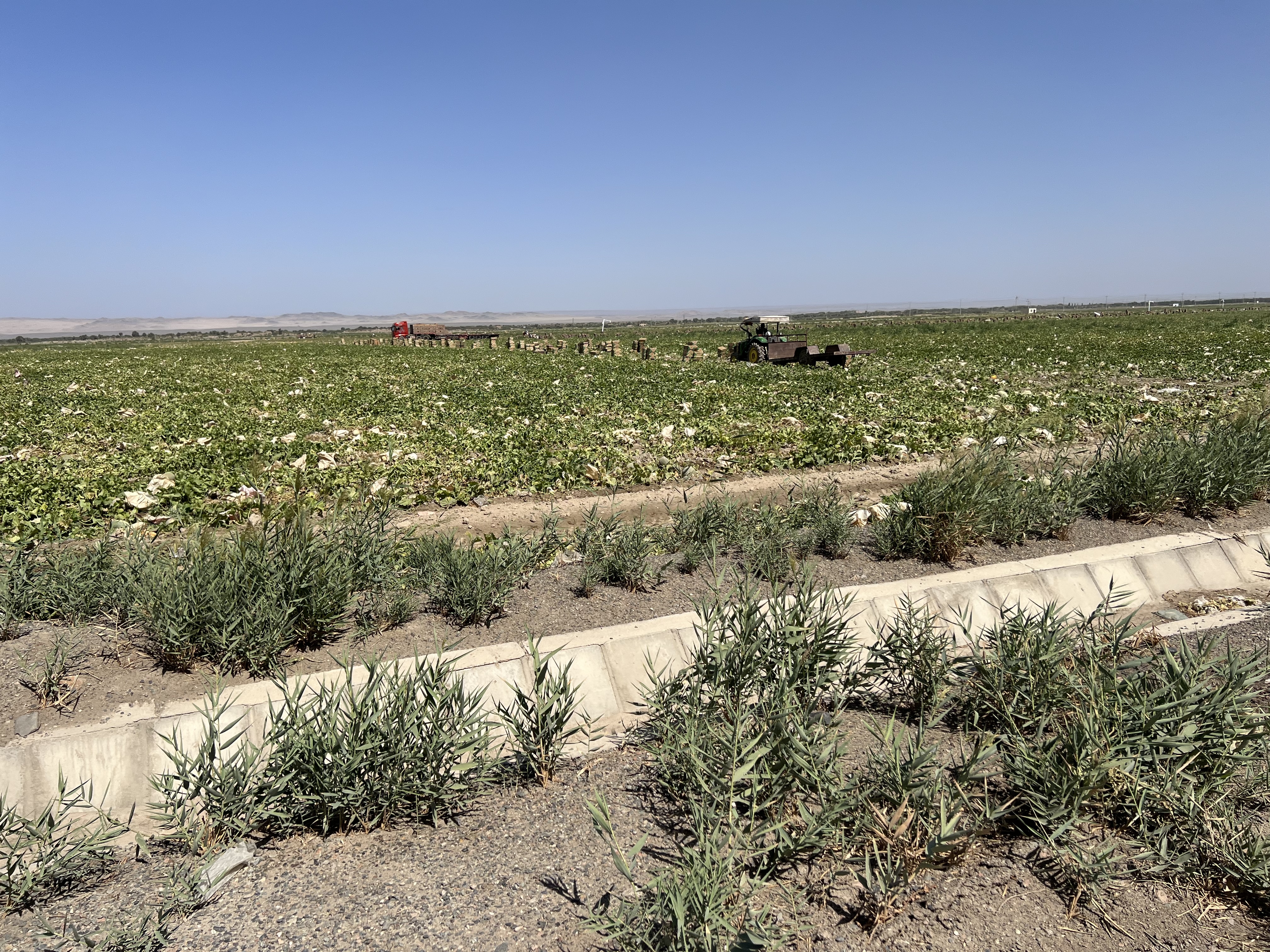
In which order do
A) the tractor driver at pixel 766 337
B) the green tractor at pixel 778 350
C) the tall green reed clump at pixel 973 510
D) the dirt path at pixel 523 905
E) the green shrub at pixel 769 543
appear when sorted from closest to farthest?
the dirt path at pixel 523 905, the green shrub at pixel 769 543, the tall green reed clump at pixel 973 510, the green tractor at pixel 778 350, the tractor driver at pixel 766 337

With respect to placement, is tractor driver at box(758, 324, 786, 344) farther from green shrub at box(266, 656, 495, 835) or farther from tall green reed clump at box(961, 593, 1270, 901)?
green shrub at box(266, 656, 495, 835)

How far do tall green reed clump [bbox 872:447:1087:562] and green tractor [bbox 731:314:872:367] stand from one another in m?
14.0

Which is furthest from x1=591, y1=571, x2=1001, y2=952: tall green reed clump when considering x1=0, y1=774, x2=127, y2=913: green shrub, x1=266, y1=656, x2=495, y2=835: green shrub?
x1=0, y1=774, x2=127, y2=913: green shrub

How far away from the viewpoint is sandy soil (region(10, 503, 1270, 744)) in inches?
138

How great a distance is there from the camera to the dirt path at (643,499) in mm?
6898

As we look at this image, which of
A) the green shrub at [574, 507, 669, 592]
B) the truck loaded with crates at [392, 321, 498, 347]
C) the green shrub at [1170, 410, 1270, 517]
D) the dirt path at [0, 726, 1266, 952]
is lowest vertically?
the dirt path at [0, 726, 1266, 952]

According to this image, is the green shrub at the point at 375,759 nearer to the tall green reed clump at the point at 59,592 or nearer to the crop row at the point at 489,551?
the crop row at the point at 489,551

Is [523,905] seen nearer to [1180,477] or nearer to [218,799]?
[218,799]

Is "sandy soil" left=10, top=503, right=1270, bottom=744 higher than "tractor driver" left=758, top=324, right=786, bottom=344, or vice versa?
"tractor driver" left=758, top=324, right=786, bottom=344

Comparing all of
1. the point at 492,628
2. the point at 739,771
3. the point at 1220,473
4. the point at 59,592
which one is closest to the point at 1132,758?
the point at 739,771

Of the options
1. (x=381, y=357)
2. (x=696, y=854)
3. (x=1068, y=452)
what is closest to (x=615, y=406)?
(x=1068, y=452)

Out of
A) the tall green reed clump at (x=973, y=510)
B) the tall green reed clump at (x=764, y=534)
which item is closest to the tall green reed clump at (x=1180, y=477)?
the tall green reed clump at (x=973, y=510)

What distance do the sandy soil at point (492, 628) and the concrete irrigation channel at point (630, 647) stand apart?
6.0 inches

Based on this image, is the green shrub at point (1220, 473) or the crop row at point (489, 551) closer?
the crop row at point (489, 551)
